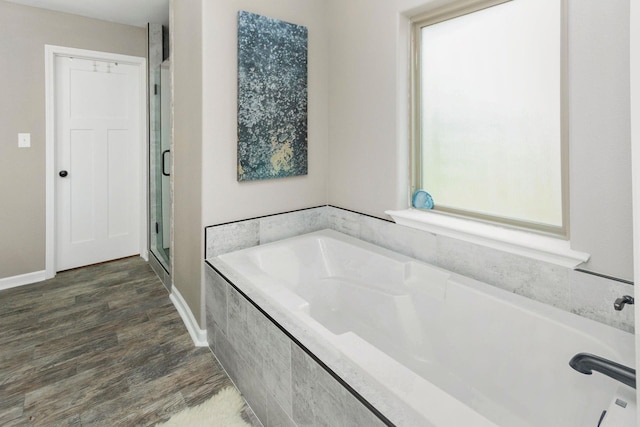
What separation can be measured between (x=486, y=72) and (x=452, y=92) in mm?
205

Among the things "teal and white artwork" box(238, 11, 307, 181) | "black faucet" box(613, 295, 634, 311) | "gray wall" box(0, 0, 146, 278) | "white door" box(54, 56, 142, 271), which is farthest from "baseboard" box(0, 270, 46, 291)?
"black faucet" box(613, 295, 634, 311)

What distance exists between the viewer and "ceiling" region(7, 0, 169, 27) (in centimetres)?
290

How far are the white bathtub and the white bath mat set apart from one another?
56cm

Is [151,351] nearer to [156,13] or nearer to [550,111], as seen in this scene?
[550,111]

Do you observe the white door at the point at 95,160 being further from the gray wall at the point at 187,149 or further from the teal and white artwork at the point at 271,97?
the teal and white artwork at the point at 271,97

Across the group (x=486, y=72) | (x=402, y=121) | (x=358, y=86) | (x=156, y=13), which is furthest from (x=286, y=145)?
(x=156, y=13)

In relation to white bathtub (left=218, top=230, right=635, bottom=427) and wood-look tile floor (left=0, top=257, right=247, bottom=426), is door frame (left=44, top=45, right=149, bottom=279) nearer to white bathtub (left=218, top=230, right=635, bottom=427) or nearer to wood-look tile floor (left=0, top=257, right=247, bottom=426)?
wood-look tile floor (left=0, top=257, right=247, bottom=426)

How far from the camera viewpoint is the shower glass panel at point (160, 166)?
3.23 metres

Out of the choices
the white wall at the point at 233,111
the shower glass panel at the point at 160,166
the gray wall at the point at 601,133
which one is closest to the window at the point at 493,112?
the gray wall at the point at 601,133

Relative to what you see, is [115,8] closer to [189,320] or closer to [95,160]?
[95,160]

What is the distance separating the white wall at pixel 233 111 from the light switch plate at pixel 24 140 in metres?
2.08

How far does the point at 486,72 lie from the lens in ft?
5.79

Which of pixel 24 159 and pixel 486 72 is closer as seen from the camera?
pixel 486 72

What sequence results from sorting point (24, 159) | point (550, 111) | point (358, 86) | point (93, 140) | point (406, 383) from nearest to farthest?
point (406, 383) < point (550, 111) < point (358, 86) < point (24, 159) < point (93, 140)
